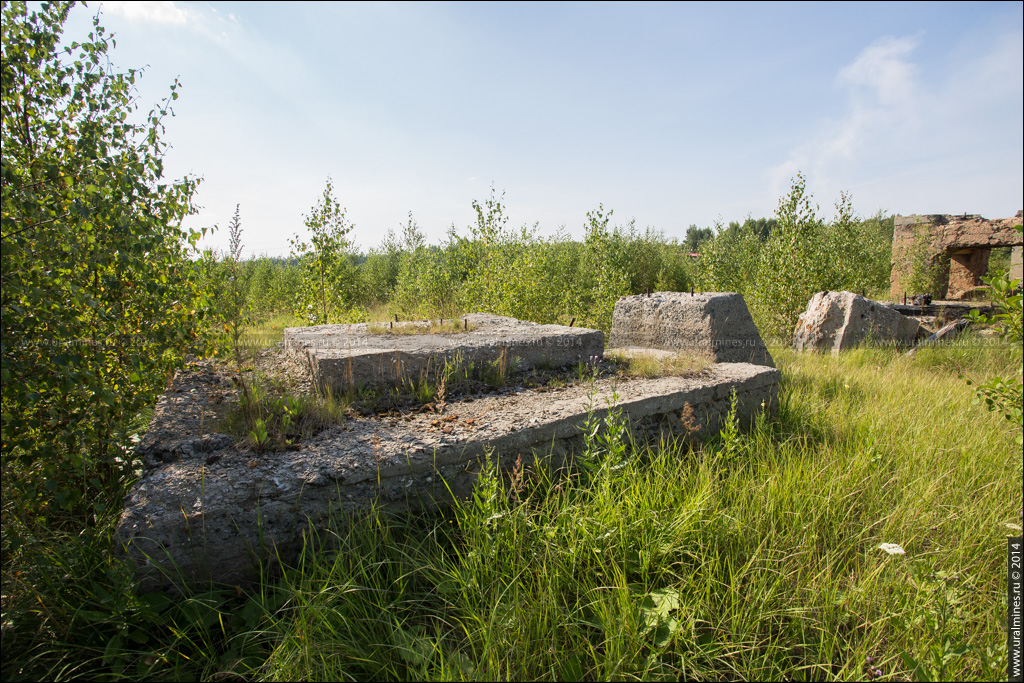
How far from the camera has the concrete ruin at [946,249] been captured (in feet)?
33.5

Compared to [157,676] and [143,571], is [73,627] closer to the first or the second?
[143,571]

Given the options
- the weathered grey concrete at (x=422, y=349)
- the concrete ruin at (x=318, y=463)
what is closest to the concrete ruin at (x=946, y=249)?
the weathered grey concrete at (x=422, y=349)

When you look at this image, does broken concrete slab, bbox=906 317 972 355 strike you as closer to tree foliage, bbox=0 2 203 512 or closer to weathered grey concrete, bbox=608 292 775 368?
weathered grey concrete, bbox=608 292 775 368

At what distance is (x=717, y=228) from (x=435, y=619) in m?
14.0

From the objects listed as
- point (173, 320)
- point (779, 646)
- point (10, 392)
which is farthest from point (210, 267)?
point (779, 646)

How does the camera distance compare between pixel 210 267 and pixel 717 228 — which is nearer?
pixel 210 267

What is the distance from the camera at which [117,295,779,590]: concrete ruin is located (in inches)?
73.0

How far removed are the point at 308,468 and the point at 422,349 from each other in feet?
5.06

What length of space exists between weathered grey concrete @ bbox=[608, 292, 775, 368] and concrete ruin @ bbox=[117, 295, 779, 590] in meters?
1.40

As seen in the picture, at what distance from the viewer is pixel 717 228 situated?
13.9 m

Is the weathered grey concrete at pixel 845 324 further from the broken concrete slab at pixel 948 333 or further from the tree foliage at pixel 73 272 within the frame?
the tree foliage at pixel 73 272

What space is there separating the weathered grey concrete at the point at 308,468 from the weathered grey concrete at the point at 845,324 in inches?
173

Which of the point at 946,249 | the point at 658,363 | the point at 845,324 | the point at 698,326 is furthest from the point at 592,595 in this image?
the point at 946,249

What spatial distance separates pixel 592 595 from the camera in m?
1.80
